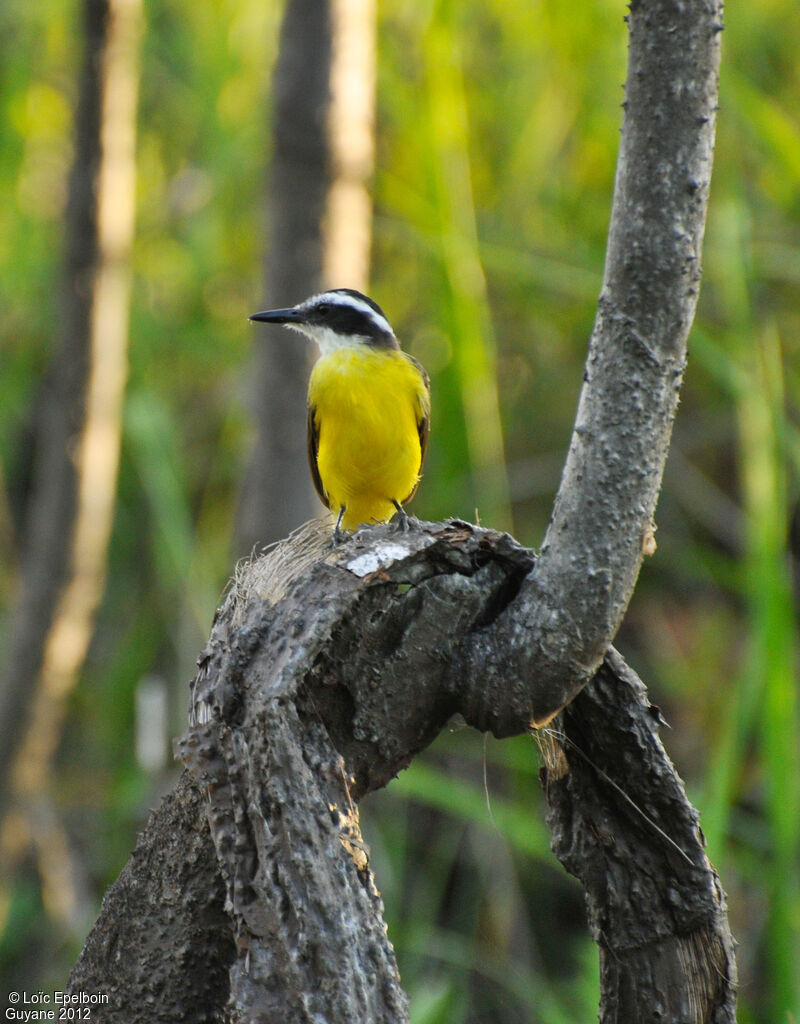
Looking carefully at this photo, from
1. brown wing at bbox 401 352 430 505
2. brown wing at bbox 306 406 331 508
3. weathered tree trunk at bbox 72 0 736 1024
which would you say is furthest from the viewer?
brown wing at bbox 401 352 430 505

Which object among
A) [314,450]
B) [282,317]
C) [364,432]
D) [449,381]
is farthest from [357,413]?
[449,381]

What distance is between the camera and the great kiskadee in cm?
265

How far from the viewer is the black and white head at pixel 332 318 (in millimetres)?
2537

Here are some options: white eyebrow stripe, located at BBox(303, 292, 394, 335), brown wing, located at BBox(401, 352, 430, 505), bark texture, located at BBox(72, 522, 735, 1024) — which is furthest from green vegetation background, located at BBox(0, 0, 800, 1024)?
bark texture, located at BBox(72, 522, 735, 1024)

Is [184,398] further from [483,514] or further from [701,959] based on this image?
[701,959]

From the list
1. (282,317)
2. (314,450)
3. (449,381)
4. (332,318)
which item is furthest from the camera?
(449,381)

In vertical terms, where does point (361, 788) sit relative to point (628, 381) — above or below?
below

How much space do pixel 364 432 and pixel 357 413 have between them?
0.06 meters

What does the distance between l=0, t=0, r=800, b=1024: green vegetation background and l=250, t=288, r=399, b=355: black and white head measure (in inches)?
24.2

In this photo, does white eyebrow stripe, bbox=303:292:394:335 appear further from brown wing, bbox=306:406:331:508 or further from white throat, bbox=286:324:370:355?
brown wing, bbox=306:406:331:508

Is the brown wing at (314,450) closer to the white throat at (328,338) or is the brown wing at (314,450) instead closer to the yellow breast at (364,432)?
Answer: the yellow breast at (364,432)

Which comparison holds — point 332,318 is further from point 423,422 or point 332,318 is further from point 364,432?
point 423,422

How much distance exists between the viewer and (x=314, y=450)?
9.29 ft

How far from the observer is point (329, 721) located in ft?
3.84
